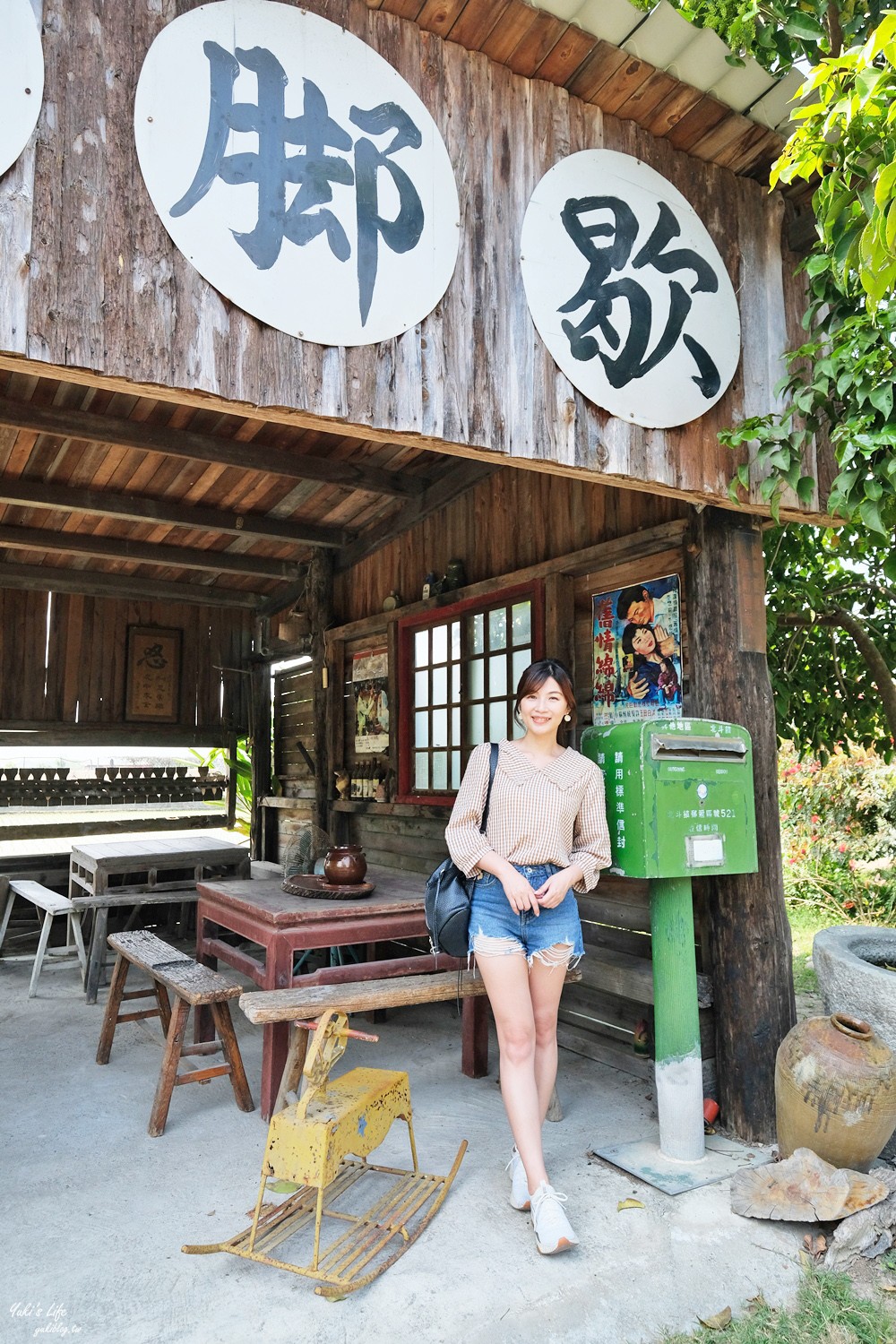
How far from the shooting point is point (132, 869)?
6184 mm

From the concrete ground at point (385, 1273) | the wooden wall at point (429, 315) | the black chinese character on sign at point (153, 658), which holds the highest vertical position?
the wooden wall at point (429, 315)

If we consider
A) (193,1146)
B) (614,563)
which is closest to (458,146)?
(614,563)

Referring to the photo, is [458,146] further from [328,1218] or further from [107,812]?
[107,812]

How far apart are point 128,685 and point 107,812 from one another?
1.27 m

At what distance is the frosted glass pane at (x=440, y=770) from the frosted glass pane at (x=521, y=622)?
106cm

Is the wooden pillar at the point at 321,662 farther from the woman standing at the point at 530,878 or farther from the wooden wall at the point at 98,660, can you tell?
the woman standing at the point at 530,878

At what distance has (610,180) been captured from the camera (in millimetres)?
3242

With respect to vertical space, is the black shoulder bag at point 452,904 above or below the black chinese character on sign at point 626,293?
below

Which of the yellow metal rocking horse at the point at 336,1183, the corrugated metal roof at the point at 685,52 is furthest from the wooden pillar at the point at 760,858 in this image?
the corrugated metal roof at the point at 685,52

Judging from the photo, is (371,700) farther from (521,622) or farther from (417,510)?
(521,622)

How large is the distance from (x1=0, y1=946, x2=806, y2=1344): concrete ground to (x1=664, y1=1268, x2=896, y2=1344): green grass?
75mm

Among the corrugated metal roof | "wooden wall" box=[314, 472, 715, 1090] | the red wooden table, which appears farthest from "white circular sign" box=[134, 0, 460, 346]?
the red wooden table

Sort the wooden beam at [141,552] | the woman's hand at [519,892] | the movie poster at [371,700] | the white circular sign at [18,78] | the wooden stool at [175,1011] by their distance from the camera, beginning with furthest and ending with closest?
the wooden beam at [141,552], the movie poster at [371,700], the wooden stool at [175,1011], the woman's hand at [519,892], the white circular sign at [18,78]

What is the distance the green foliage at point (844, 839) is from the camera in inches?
294
